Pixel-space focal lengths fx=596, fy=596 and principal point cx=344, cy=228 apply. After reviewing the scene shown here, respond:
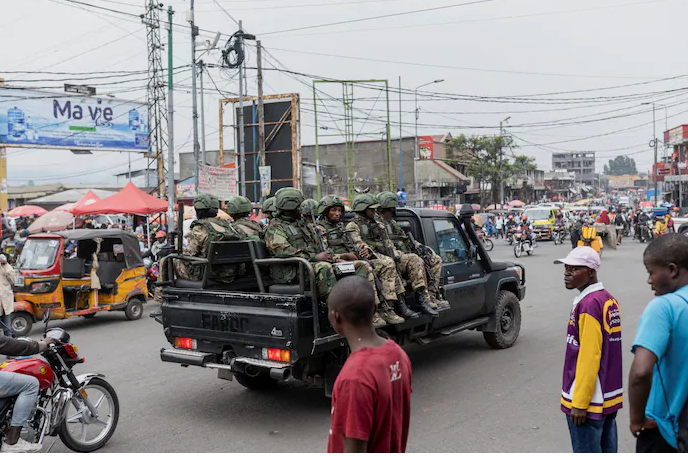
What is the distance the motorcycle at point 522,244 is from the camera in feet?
80.1

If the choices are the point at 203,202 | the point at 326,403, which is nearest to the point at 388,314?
the point at 326,403

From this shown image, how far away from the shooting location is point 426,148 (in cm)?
5325

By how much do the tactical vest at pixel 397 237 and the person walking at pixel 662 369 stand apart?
444cm

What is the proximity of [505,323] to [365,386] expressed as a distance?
6.67 m

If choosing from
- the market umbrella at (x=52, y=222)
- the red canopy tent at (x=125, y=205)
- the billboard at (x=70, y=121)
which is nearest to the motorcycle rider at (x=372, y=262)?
the red canopy tent at (x=125, y=205)

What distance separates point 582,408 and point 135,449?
11.9ft

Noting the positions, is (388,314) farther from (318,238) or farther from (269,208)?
(269,208)

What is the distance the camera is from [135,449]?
16.5ft

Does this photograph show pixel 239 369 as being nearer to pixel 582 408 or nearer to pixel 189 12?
pixel 582 408

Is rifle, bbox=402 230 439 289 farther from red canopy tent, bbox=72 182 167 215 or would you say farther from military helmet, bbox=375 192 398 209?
red canopy tent, bbox=72 182 167 215

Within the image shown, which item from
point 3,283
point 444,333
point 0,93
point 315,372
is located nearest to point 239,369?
point 315,372

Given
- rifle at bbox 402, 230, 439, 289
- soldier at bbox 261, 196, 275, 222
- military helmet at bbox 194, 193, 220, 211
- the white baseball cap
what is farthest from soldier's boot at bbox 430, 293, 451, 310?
the white baseball cap

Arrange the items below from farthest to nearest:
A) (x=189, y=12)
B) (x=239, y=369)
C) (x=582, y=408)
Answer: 1. (x=189, y=12)
2. (x=239, y=369)
3. (x=582, y=408)

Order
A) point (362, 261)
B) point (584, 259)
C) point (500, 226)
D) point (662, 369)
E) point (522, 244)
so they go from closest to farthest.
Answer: point (662, 369) < point (584, 259) < point (362, 261) < point (522, 244) < point (500, 226)
